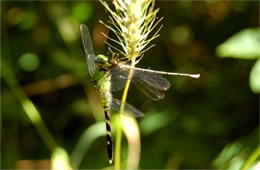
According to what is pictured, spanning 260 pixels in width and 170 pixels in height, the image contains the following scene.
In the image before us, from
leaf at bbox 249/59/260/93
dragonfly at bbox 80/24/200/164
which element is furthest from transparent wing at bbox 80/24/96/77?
leaf at bbox 249/59/260/93

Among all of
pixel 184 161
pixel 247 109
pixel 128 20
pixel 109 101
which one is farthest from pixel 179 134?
pixel 128 20

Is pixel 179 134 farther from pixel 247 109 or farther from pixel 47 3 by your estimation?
pixel 47 3

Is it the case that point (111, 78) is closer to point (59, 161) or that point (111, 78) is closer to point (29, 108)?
point (59, 161)

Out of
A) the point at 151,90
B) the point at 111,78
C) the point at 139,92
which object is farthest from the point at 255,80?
the point at 139,92

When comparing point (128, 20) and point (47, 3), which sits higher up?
point (47, 3)

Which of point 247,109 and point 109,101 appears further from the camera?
point 247,109

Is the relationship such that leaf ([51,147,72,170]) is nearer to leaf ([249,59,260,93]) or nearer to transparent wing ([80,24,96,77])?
transparent wing ([80,24,96,77])

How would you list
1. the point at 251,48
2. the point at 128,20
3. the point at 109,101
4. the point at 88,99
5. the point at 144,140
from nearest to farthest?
the point at 128,20
the point at 109,101
the point at 251,48
the point at 144,140
the point at 88,99
